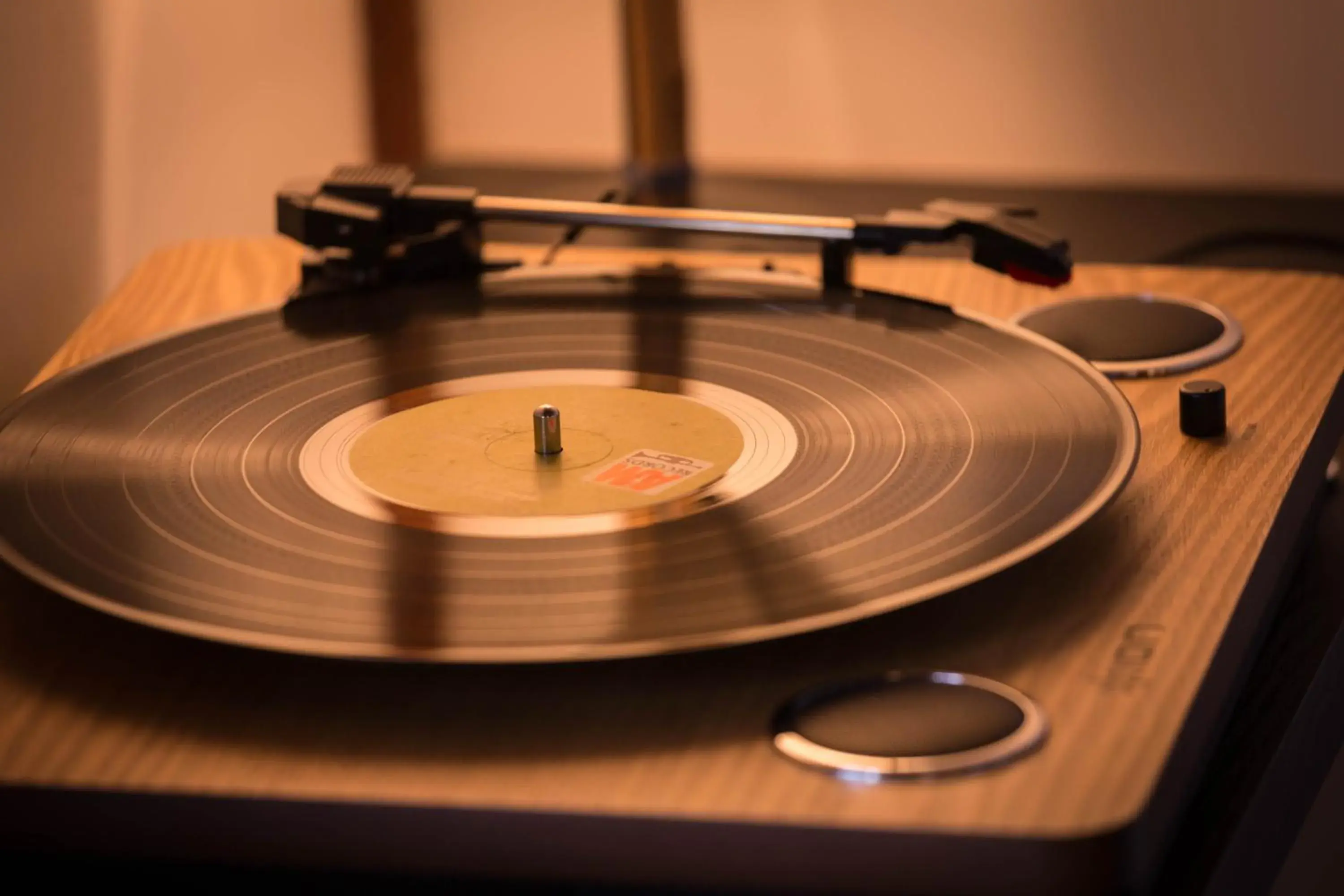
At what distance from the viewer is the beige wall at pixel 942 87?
4.57 feet

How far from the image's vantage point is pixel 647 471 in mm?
685

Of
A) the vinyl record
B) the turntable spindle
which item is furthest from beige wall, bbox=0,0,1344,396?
the turntable spindle

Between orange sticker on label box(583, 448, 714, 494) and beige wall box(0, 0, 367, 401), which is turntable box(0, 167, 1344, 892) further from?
beige wall box(0, 0, 367, 401)

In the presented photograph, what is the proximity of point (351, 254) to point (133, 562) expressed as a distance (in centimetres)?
33

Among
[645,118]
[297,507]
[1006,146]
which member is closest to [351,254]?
[297,507]

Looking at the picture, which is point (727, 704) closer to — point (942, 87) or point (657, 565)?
point (657, 565)

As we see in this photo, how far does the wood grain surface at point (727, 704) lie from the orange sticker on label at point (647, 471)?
118mm

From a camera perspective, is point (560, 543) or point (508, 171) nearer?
point (560, 543)

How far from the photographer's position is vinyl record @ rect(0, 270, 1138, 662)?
55 centimetres

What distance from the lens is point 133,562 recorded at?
588mm

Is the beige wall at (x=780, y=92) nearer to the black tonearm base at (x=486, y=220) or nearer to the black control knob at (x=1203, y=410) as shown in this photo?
the black tonearm base at (x=486, y=220)

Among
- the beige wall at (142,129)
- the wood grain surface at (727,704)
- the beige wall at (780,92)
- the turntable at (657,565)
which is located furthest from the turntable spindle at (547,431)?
the beige wall at (780,92)

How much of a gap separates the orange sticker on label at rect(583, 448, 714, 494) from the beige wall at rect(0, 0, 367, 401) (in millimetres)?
424

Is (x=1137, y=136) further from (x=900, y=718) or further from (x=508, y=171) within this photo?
(x=900, y=718)
